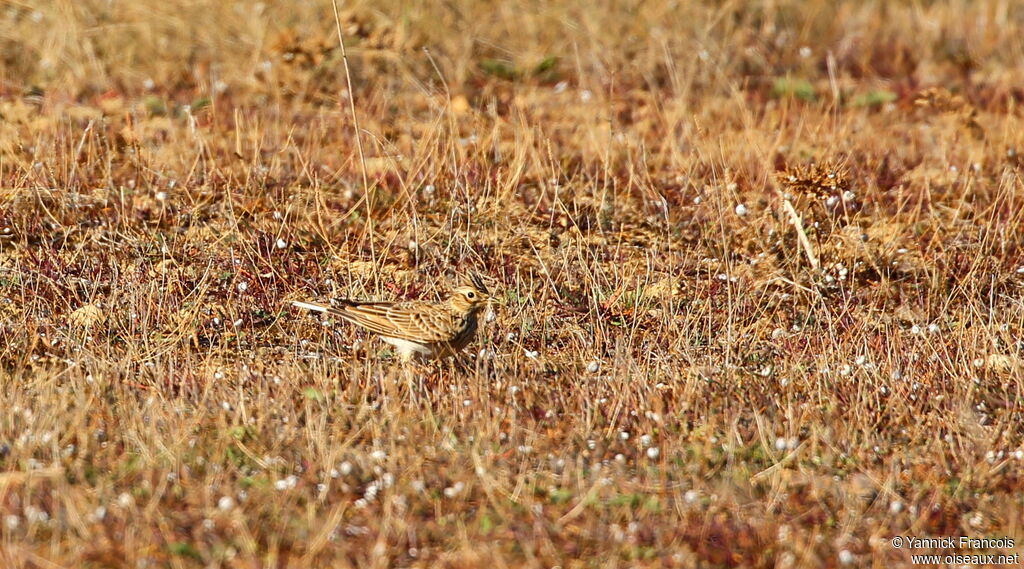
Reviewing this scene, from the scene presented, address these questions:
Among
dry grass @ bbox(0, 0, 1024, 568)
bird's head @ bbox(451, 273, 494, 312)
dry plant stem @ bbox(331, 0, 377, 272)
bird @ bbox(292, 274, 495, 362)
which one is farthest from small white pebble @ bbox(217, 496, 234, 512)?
dry plant stem @ bbox(331, 0, 377, 272)

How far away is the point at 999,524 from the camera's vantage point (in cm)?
468

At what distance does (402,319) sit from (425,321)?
0.12m

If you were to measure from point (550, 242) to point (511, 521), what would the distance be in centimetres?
320

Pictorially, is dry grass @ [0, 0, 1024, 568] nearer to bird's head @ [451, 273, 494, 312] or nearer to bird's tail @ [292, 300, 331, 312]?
bird's tail @ [292, 300, 331, 312]

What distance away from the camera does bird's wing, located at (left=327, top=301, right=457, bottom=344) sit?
5.75 metres

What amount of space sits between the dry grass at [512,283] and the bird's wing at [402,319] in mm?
215

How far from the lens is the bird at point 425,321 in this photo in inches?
227

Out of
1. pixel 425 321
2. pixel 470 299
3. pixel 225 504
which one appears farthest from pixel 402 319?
pixel 225 504

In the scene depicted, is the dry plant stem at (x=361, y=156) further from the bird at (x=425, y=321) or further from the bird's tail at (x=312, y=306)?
the bird at (x=425, y=321)

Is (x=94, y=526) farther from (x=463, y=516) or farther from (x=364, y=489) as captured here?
(x=463, y=516)

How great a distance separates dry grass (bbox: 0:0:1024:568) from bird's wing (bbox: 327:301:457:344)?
215 millimetres

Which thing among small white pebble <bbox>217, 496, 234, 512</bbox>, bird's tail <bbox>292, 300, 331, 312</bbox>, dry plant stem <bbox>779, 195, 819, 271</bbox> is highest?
small white pebble <bbox>217, 496, 234, 512</bbox>

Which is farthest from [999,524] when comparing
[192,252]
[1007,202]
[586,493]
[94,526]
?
[192,252]

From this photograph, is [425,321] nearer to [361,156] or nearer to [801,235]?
[361,156]
